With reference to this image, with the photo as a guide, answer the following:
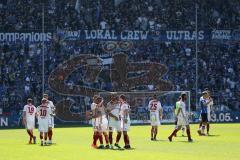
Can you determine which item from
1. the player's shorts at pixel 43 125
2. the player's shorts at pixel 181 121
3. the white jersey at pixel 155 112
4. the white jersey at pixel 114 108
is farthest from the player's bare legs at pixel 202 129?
the white jersey at pixel 114 108

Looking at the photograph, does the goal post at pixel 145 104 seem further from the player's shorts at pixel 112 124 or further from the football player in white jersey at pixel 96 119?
the player's shorts at pixel 112 124

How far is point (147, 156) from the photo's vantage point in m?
25.5

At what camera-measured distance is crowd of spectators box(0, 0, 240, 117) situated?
57.2 metres

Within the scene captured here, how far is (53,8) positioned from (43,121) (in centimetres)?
2902

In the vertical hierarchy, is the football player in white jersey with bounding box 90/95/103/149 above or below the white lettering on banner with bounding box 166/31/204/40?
below

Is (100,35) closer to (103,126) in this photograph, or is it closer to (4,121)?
(4,121)

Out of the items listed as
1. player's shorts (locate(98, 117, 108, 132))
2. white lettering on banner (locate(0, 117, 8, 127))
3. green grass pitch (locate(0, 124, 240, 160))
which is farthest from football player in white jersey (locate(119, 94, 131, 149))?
white lettering on banner (locate(0, 117, 8, 127))

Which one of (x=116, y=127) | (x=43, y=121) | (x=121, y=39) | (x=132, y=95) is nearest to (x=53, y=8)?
(x=121, y=39)

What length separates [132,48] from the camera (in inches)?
2378

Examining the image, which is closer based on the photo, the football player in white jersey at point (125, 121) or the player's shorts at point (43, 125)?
the football player in white jersey at point (125, 121)

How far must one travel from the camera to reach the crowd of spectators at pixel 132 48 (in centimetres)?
5722

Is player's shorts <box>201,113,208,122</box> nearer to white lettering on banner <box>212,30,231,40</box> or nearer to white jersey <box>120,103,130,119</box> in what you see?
white jersey <box>120,103,130,119</box>

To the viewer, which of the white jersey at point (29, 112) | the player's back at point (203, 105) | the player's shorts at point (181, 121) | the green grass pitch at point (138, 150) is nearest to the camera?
the green grass pitch at point (138, 150)

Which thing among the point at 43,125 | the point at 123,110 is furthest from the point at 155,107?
the point at 123,110
